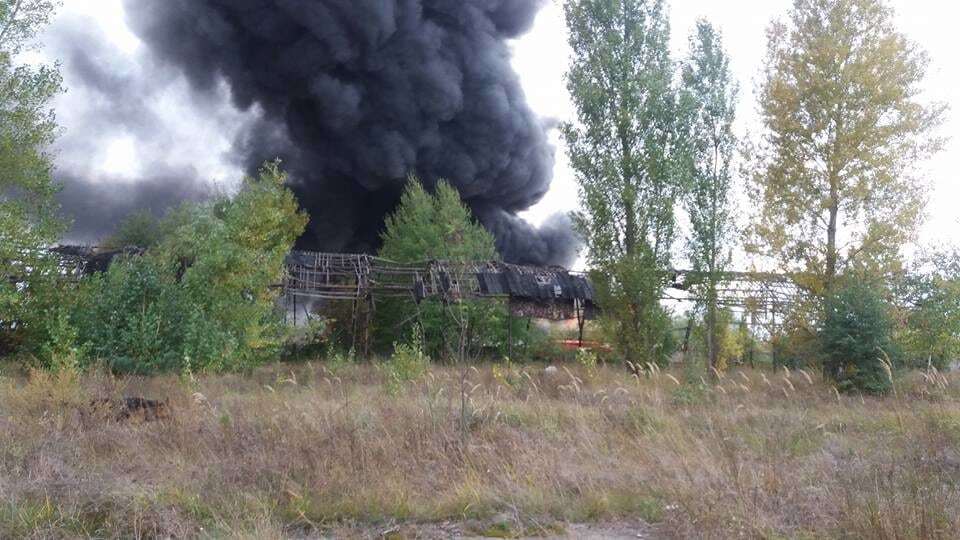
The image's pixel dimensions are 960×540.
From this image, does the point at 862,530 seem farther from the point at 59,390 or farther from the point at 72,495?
the point at 59,390

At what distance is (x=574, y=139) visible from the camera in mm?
16609

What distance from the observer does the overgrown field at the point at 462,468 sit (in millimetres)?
3936

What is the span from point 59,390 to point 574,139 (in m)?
12.0

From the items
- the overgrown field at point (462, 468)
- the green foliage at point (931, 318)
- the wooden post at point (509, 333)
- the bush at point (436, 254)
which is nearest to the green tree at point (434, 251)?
the bush at point (436, 254)

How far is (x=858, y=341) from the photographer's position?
35.4 feet

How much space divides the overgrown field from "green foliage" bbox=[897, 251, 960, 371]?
5.09m

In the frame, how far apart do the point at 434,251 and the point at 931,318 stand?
14006 mm

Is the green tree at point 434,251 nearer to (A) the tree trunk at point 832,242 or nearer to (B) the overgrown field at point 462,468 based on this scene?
(A) the tree trunk at point 832,242

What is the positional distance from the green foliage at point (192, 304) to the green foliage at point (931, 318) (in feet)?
37.9

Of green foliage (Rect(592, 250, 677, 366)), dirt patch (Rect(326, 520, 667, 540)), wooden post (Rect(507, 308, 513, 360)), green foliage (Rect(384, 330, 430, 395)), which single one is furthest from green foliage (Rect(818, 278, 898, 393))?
wooden post (Rect(507, 308, 513, 360))

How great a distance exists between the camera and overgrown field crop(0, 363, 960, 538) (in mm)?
3936

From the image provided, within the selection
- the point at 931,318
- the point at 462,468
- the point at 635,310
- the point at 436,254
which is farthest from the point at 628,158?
the point at 462,468

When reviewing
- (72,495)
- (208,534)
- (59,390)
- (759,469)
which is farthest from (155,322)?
(759,469)

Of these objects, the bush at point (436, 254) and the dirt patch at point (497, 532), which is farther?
the bush at point (436, 254)
